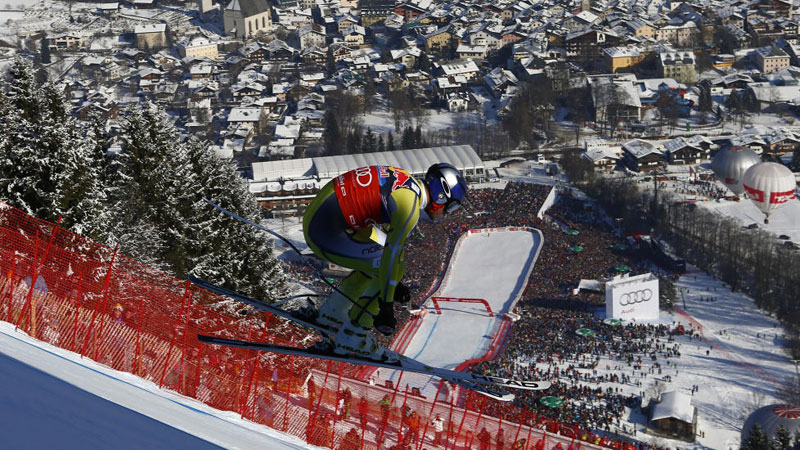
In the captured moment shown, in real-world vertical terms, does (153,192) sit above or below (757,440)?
above

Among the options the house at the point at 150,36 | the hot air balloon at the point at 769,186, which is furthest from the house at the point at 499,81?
the house at the point at 150,36

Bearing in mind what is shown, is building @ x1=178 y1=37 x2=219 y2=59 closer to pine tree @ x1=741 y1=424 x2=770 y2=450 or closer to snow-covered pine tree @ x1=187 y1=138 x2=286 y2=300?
snow-covered pine tree @ x1=187 y1=138 x2=286 y2=300

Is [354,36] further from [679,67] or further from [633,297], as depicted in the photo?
→ [633,297]

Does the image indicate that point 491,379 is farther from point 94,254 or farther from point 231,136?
point 231,136

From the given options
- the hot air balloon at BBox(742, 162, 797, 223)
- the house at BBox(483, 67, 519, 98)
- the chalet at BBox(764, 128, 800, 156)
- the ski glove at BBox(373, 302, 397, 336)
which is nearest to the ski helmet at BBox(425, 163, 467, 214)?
the ski glove at BBox(373, 302, 397, 336)

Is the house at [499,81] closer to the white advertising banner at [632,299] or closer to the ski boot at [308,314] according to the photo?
the white advertising banner at [632,299]

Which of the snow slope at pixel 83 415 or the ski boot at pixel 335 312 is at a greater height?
the snow slope at pixel 83 415

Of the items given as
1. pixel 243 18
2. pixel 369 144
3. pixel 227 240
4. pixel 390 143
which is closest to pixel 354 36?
pixel 243 18

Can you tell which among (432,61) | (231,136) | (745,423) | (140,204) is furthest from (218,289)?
(432,61)
